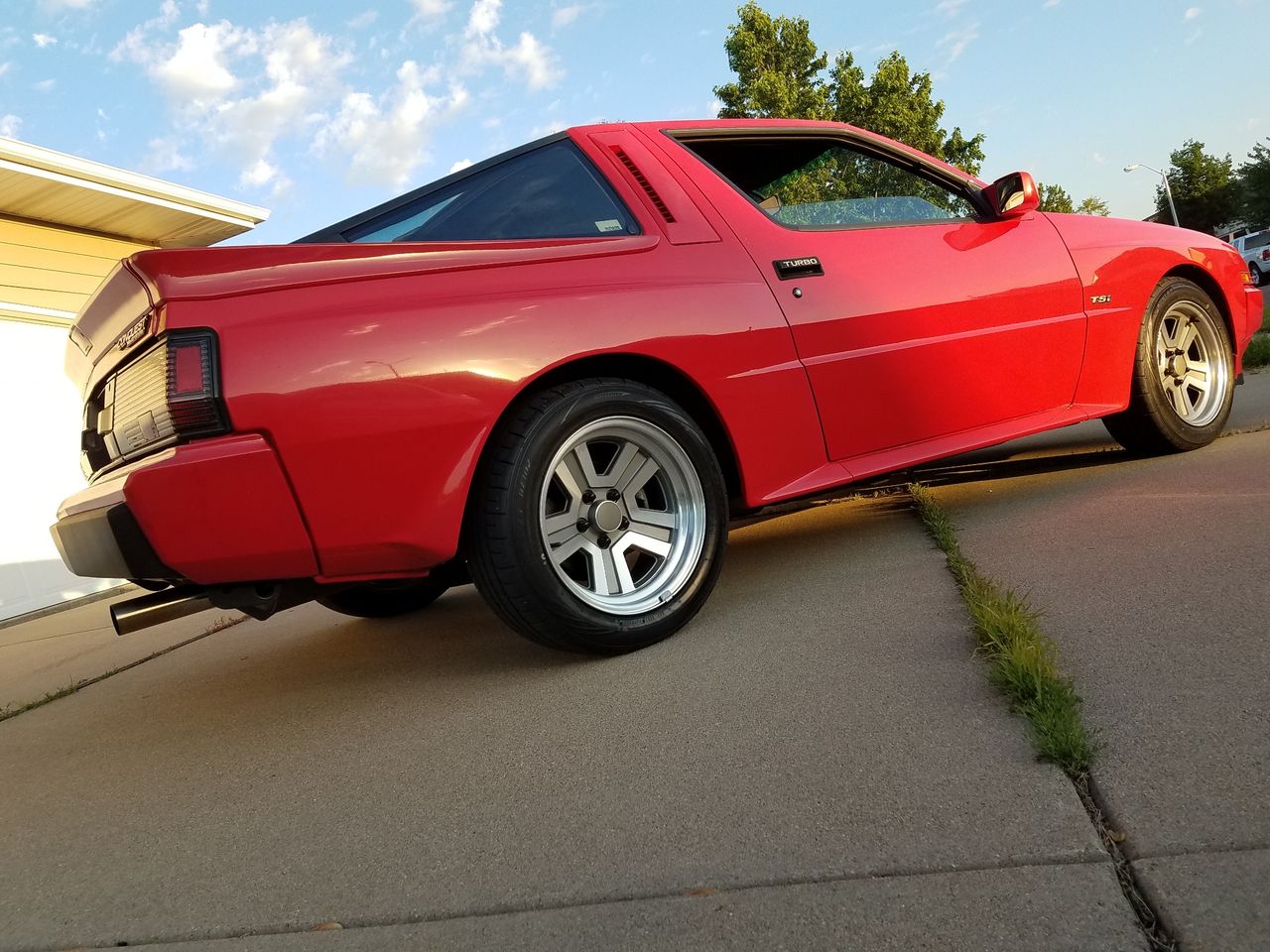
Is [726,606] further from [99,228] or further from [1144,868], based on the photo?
[99,228]

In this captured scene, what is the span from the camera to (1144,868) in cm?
144

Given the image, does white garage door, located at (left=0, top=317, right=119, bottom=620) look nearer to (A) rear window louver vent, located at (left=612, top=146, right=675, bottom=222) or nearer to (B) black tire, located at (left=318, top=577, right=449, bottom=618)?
(B) black tire, located at (left=318, top=577, right=449, bottom=618)

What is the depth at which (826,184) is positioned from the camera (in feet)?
12.9

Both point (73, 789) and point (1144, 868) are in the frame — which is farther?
point (73, 789)

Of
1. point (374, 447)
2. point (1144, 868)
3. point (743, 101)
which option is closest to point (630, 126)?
point (374, 447)

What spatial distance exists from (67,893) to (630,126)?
2694 millimetres

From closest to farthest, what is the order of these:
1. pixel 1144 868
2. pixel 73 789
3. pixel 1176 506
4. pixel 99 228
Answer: pixel 1144 868 < pixel 73 789 < pixel 1176 506 < pixel 99 228

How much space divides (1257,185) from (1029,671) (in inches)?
2237

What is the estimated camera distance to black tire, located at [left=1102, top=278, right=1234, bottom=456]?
14.4ft

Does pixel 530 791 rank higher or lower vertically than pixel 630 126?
lower

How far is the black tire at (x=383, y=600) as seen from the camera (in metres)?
4.04

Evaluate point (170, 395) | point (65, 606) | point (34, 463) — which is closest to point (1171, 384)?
point (170, 395)

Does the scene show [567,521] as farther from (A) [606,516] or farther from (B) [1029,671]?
(B) [1029,671]

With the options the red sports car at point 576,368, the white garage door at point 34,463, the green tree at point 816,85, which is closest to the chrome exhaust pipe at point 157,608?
the red sports car at point 576,368
